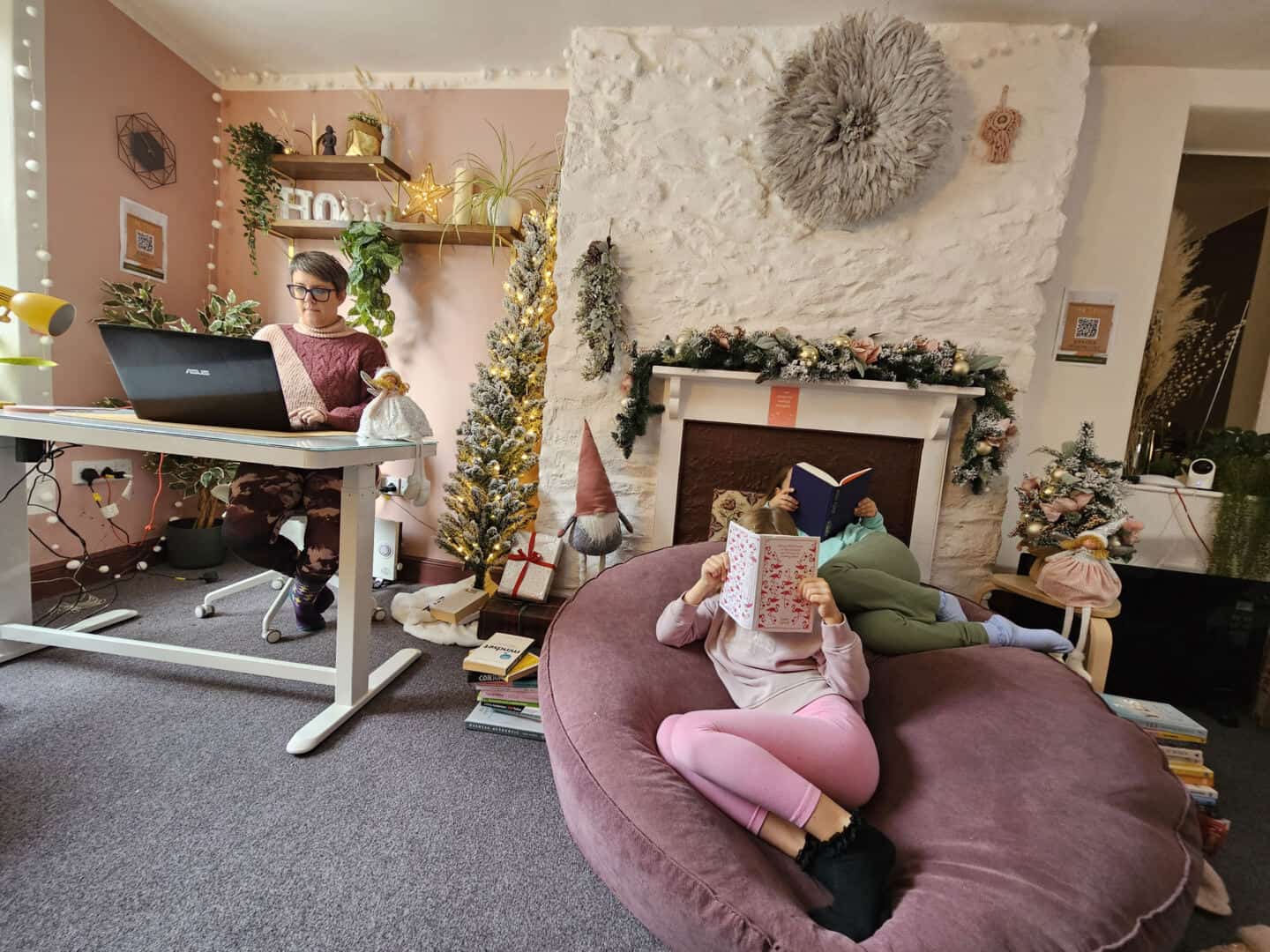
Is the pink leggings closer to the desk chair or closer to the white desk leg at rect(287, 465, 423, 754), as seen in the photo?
→ the white desk leg at rect(287, 465, 423, 754)

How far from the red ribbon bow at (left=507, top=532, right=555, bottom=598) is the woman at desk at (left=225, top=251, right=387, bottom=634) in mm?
667

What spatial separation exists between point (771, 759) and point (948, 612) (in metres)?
0.85

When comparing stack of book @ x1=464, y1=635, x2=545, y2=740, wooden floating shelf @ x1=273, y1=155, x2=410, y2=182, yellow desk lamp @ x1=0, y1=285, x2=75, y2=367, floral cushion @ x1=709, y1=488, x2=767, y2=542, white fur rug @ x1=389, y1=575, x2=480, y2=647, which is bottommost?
white fur rug @ x1=389, y1=575, x2=480, y2=647

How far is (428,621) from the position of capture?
2.30 meters

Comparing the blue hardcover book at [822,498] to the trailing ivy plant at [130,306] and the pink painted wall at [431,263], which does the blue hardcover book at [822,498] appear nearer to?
the pink painted wall at [431,263]

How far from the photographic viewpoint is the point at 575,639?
138cm

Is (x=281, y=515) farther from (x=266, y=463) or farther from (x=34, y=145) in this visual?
(x=34, y=145)

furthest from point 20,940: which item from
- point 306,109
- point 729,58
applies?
point 306,109

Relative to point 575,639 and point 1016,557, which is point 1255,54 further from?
point 575,639

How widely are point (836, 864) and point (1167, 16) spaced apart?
3020mm

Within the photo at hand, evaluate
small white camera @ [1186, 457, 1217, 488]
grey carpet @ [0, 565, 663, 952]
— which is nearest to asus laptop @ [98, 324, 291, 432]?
grey carpet @ [0, 565, 663, 952]

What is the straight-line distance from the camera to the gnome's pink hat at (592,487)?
7.15ft

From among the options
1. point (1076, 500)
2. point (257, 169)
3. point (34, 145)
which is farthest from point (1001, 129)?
point (34, 145)

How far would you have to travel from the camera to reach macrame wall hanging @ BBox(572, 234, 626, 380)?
2309 millimetres
